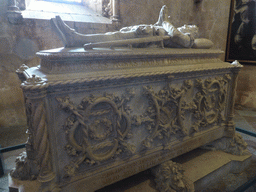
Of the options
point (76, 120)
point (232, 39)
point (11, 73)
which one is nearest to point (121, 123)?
point (76, 120)

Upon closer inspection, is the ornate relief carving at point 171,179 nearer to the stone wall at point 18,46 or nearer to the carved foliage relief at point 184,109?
the carved foliage relief at point 184,109

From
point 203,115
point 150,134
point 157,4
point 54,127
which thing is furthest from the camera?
point 157,4

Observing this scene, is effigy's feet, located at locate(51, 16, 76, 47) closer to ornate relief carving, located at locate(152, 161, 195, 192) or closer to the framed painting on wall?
ornate relief carving, located at locate(152, 161, 195, 192)

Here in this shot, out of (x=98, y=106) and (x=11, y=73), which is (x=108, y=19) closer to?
(x=11, y=73)

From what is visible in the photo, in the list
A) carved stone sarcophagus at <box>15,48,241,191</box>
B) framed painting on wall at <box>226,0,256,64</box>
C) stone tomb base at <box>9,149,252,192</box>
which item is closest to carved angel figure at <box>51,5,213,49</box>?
carved stone sarcophagus at <box>15,48,241,191</box>

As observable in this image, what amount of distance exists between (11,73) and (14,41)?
56 cm

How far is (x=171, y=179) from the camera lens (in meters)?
1.85

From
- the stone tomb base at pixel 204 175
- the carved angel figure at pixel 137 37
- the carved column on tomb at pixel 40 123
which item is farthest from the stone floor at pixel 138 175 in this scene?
the carved angel figure at pixel 137 37

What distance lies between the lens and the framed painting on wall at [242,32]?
4.69 metres

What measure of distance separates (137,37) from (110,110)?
99 cm

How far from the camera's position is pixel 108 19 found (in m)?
4.26

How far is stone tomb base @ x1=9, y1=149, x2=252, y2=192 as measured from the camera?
188 cm

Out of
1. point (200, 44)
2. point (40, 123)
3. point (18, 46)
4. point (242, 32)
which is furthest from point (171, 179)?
point (242, 32)

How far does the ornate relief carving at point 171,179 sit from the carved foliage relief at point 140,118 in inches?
9.1
